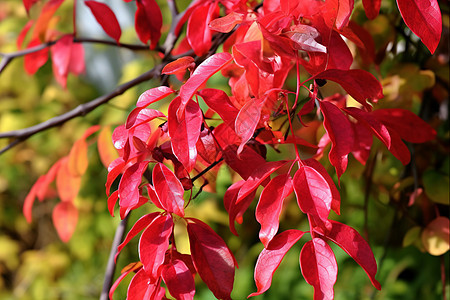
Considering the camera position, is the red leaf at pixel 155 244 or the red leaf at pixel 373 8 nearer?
the red leaf at pixel 155 244

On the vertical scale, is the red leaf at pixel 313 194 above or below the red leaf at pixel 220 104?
below

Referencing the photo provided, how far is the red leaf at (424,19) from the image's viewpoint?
16.4 inches

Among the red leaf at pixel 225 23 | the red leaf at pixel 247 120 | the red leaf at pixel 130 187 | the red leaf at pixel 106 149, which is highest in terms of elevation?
the red leaf at pixel 225 23

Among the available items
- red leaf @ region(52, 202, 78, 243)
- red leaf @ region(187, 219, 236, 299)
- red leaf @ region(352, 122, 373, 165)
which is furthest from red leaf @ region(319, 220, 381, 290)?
red leaf @ region(52, 202, 78, 243)

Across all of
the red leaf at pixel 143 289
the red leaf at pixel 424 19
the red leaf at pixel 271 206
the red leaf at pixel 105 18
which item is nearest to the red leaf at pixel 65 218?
the red leaf at pixel 105 18

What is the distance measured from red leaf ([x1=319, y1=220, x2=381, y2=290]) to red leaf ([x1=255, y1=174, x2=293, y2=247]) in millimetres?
52

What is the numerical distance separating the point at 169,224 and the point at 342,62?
0.81 ft

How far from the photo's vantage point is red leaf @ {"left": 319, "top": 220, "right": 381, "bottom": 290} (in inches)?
16.8

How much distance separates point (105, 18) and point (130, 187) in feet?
1.20

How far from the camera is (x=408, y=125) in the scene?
615 millimetres

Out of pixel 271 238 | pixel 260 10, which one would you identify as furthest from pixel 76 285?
pixel 271 238

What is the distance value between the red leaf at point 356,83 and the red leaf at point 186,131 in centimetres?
12

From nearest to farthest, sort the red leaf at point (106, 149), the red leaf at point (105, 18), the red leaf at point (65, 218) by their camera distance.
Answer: the red leaf at point (105, 18) < the red leaf at point (106, 149) < the red leaf at point (65, 218)

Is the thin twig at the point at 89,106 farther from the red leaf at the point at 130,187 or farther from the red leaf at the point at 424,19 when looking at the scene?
the red leaf at the point at 424,19
